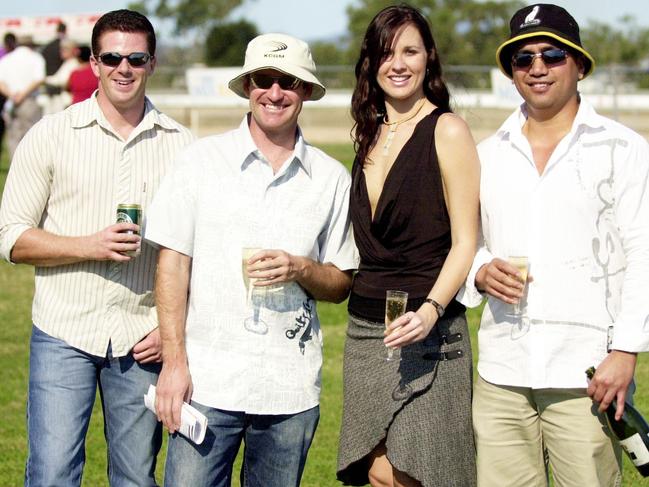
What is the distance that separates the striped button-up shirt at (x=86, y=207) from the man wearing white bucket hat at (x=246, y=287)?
0.39 m

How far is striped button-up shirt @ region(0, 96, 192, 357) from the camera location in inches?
199

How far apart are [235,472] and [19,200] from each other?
9.28 feet

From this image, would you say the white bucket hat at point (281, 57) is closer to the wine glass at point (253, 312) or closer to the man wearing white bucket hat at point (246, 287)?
the man wearing white bucket hat at point (246, 287)

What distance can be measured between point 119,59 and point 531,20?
1.78 metres

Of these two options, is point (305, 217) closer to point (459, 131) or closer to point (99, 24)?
point (459, 131)

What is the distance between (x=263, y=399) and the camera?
4.70 m

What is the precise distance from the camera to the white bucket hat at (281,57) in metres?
4.72

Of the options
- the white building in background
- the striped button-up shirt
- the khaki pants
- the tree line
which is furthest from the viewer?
the tree line

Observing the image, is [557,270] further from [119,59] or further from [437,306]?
[119,59]

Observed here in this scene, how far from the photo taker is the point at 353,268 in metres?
4.99

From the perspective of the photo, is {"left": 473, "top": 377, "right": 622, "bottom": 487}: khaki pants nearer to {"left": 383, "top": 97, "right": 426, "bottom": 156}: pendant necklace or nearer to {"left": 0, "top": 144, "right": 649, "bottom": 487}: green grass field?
{"left": 383, "top": 97, "right": 426, "bottom": 156}: pendant necklace

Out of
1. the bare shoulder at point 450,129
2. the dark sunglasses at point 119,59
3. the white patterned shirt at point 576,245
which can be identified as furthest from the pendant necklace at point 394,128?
the dark sunglasses at point 119,59

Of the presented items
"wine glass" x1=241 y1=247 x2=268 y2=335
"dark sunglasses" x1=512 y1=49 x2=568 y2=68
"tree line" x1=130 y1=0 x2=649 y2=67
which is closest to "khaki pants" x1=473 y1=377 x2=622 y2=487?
"wine glass" x1=241 y1=247 x2=268 y2=335

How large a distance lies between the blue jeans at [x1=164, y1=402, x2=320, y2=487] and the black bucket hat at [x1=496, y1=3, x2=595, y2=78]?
1745mm
